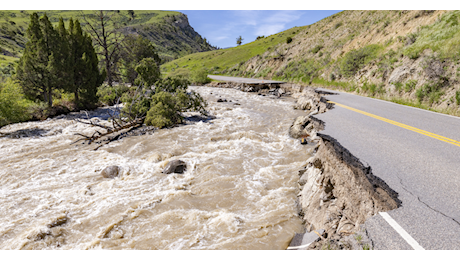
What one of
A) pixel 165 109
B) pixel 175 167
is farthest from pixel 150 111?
pixel 175 167

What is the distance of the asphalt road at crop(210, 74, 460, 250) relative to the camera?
326 cm

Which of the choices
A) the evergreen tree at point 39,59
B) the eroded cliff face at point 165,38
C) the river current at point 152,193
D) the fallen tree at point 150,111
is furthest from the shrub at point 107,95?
the eroded cliff face at point 165,38

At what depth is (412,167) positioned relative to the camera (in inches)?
203

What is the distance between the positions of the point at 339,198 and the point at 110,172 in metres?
7.98

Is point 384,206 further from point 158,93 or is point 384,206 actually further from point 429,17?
point 429,17

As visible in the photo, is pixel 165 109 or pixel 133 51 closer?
pixel 165 109

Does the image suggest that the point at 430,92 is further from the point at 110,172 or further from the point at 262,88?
the point at 262,88

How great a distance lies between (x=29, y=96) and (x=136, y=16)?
207 metres

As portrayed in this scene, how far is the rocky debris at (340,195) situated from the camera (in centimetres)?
412

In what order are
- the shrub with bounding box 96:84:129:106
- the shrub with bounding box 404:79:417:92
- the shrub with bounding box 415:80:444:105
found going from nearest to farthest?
the shrub with bounding box 415:80:444:105
the shrub with bounding box 404:79:417:92
the shrub with bounding box 96:84:129:106

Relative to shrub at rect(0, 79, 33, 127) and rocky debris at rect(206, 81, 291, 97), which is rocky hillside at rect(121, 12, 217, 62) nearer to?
rocky debris at rect(206, 81, 291, 97)

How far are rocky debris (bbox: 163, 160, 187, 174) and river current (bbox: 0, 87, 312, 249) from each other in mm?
239

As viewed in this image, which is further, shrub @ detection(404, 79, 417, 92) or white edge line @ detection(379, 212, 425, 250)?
shrub @ detection(404, 79, 417, 92)

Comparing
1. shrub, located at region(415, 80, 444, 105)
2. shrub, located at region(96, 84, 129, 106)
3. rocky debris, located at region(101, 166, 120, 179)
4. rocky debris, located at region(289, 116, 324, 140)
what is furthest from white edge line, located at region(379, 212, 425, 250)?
shrub, located at region(96, 84, 129, 106)
